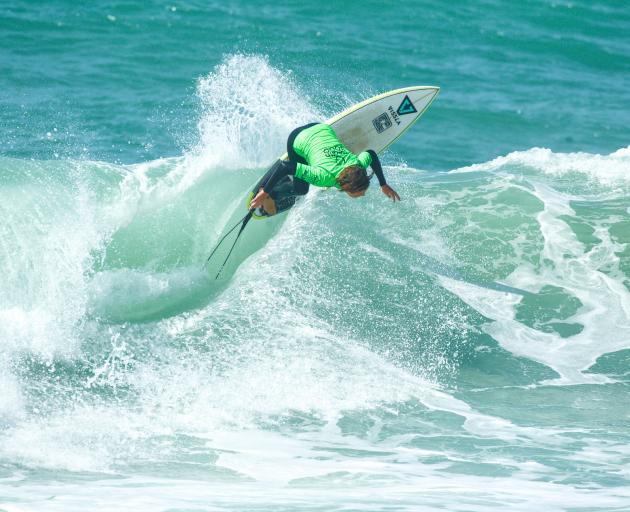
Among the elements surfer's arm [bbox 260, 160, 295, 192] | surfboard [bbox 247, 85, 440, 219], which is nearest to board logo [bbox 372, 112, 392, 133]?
surfboard [bbox 247, 85, 440, 219]

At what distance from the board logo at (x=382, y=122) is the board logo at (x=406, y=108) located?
21 centimetres

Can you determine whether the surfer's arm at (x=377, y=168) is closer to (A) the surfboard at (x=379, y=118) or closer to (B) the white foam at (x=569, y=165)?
(A) the surfboard at (x=379, y=118)

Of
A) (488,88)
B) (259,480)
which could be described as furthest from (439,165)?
(259,480)

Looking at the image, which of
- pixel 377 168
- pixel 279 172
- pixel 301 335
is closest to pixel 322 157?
pixel 279 172

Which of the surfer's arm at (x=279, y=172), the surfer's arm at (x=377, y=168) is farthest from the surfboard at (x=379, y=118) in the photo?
the surfer's arm at (x=377, y=168)

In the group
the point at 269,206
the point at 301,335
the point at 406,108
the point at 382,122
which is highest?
the point at 406,108

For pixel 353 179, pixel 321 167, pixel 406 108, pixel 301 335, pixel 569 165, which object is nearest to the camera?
pixel 353 179

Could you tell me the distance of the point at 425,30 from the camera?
21062mm

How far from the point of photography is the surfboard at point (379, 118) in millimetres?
11047

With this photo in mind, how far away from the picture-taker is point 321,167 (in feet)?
A: 29.7

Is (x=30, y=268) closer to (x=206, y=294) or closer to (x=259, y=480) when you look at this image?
(x=206, y=294)

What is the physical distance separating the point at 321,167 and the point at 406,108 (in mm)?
2879

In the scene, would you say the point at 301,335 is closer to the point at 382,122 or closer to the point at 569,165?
the point at 382,122

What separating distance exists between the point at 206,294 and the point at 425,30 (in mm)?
13061
